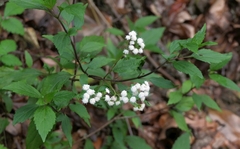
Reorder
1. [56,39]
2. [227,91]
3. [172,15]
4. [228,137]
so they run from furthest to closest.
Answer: [172,15] → [227,91] → [228,137] → [56,39]

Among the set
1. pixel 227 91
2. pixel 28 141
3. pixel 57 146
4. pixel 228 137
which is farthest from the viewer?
pixel 227 91

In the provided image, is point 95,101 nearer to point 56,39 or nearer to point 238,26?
point 56,39

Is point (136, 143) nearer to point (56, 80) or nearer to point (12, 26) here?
point (56, 80)

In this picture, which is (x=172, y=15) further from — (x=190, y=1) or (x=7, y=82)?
(x=7, y=82)

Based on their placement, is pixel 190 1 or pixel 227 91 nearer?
pixel 227 91

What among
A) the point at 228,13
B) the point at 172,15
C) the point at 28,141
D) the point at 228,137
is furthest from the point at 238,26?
the point at 28,141

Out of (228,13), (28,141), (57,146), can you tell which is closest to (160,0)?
(228,13)

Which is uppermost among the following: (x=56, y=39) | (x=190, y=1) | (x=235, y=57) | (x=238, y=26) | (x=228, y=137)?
(x=56, y=39)

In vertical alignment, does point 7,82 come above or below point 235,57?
above
